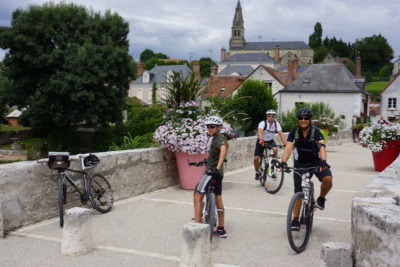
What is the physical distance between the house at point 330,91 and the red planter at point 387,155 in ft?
108

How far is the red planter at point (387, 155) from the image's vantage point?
11937 millimetres

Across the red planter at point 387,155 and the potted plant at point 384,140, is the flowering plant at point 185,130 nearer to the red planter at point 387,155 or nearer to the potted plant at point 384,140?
the potted plant at point 384,140

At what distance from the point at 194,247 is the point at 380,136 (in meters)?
9.09

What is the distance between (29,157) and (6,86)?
19.1ft

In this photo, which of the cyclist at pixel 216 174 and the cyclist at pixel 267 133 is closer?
the cyclist at pixel 216 174

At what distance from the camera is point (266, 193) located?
8820mm

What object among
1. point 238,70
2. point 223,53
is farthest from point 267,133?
point 223,53

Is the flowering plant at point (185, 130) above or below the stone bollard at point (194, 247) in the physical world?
above

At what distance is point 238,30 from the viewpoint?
503ft

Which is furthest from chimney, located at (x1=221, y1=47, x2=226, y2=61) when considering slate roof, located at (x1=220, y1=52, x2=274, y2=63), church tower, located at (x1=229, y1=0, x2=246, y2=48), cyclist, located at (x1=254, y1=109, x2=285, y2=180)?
cyclist, located at (x1=254, y1=109, x2=285, y2=180)

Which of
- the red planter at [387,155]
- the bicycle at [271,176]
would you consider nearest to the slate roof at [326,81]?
the red planter at [387,155]

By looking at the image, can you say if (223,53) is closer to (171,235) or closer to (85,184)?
(85,184)

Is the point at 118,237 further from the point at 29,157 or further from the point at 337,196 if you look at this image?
the point at 29,157

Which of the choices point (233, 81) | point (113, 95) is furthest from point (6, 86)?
point (233, 81)
